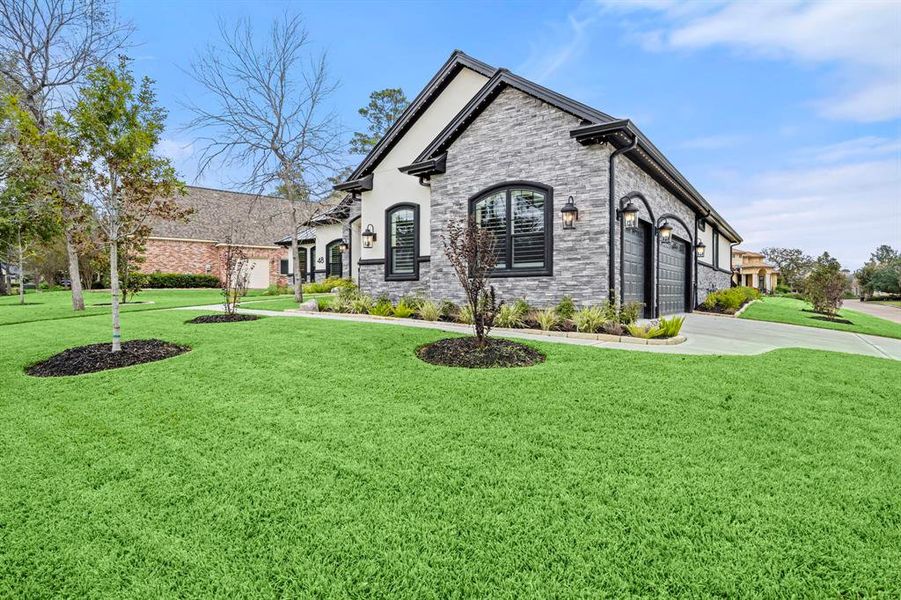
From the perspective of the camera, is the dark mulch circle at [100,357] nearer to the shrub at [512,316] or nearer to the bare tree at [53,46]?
the shrub at [512,316]

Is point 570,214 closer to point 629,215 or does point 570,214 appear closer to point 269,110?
point 629,215

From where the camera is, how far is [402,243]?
1267cm

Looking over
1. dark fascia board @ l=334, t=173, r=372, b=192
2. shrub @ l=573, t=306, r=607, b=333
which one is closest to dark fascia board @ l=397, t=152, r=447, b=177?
dark fascia board @ l=334, t=173, r=372, b=192

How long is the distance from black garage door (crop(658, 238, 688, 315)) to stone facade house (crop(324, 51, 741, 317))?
66 mm

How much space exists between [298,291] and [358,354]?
11.3 m

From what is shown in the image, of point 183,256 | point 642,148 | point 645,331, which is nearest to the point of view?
point 645,331

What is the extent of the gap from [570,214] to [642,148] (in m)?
2.37

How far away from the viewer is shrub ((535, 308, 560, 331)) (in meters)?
8.11

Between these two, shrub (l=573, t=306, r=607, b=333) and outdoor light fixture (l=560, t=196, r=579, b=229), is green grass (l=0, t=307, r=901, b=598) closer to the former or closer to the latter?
shrub (l=573, t=306, r=607, b=333)

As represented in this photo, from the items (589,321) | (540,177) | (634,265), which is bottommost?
(589,321)

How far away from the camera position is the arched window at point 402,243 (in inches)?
483

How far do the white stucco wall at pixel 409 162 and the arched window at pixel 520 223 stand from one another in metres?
2.60

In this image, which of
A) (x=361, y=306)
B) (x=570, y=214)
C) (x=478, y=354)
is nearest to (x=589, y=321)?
(x=570, y=214)

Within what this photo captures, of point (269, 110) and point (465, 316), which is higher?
point (269, 110)
